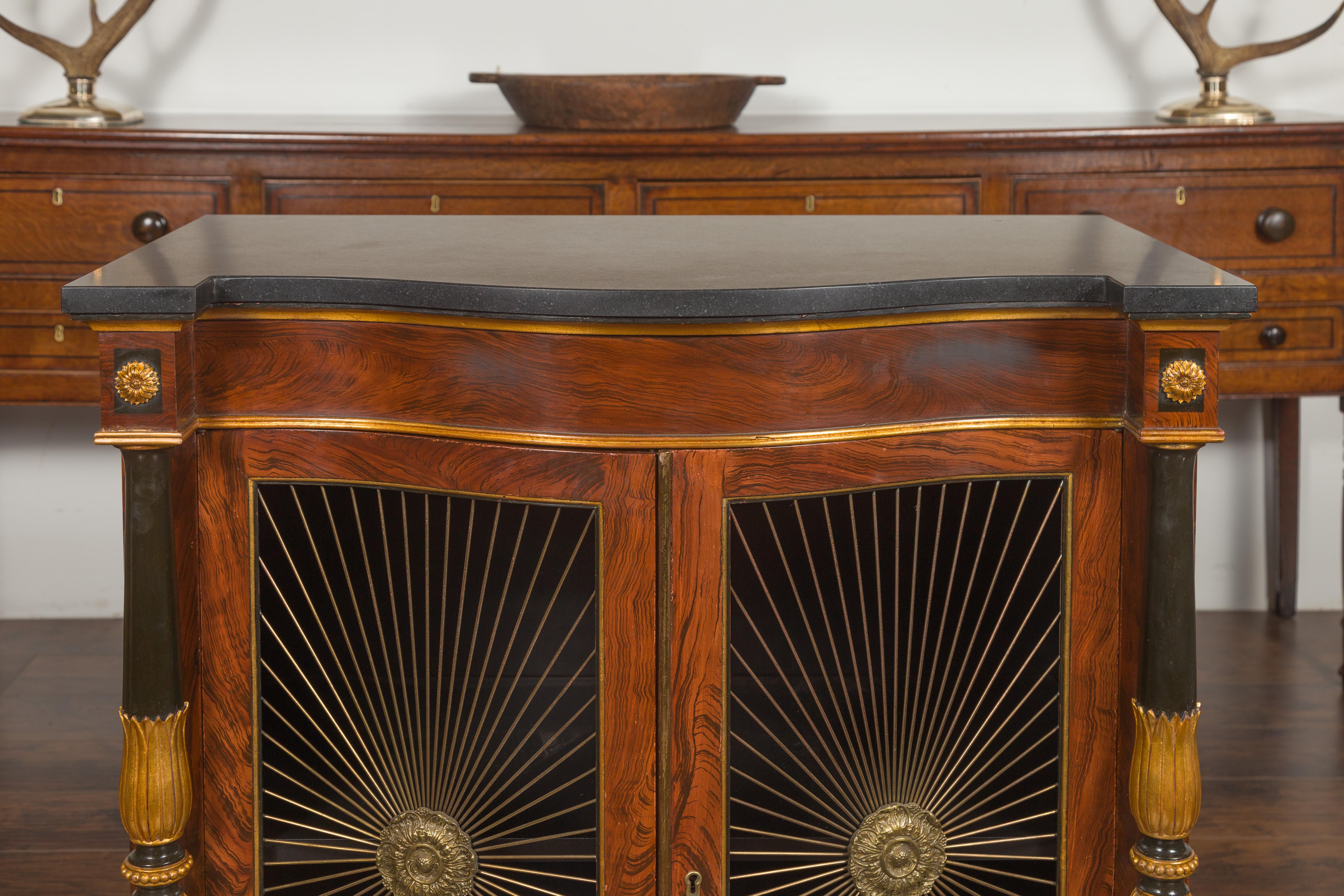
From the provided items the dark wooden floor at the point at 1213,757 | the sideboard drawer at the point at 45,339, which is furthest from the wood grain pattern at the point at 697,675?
the sideboard drawer at the point at 45,339

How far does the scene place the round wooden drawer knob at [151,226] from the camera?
2.52m

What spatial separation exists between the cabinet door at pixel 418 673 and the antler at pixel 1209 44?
1890 millimetres

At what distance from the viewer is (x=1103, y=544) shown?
1571 millimetres

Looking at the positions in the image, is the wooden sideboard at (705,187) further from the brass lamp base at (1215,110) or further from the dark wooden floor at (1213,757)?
the dark wooden floor at (1213,757)

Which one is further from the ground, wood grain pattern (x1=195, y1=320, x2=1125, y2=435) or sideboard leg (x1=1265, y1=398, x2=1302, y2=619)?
wood grain pattern (x1=195, y1=320, x2=1125, y2=435)

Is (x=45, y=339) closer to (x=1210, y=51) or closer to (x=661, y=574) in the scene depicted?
(x=661, y=574)

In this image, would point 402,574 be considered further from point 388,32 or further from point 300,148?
point 388,32

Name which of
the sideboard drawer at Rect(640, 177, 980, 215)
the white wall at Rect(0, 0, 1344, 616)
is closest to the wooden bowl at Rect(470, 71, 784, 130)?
the sideboard drawer at Rect(640, 177, 980, 215)

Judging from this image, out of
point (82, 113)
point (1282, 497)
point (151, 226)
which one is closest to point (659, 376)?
point (151, 226)

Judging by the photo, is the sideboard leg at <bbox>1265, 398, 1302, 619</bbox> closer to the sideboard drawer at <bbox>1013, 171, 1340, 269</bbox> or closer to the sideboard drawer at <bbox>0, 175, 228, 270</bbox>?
the sideboard drawer at <bbox>1013, 171, 1340, 269</bbox>

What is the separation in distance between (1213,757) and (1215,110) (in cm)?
122

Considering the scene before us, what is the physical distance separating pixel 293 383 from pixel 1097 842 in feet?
3.41

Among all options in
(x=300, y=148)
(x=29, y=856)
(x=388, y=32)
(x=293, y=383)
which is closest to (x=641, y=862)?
(x=293, y=383)

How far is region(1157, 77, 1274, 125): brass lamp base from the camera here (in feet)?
8.73
